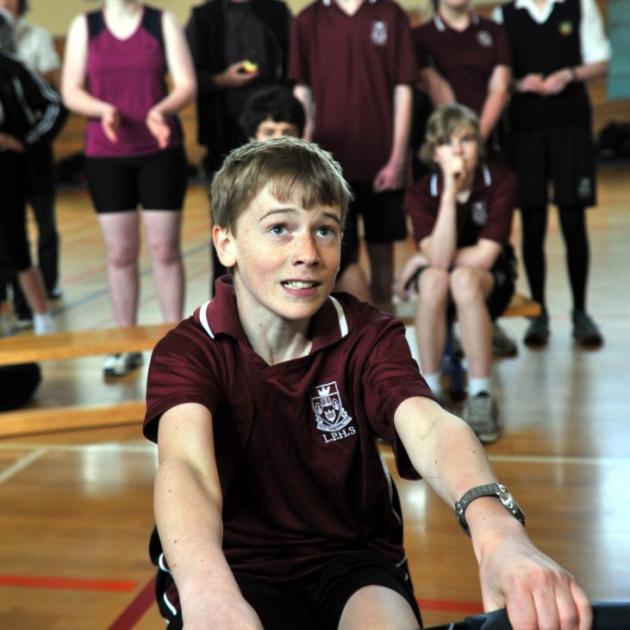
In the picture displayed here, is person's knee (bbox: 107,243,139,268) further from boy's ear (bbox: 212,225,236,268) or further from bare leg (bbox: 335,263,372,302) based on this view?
boy's ear (bbox: 212,225,236,268)

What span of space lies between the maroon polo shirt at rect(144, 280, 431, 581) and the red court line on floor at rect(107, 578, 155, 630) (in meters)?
0.87

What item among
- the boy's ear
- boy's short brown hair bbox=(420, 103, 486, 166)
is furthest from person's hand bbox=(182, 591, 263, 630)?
boy's short brown hair bbox=(420, 103, 486, 166)

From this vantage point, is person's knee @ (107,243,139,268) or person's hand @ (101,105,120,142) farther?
person's knee @ (107,243,139,268)

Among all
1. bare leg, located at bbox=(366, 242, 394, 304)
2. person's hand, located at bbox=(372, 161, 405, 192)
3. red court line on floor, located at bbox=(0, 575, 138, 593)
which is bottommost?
red court line on floor, located at bbox=(0, 575, 138, 593)

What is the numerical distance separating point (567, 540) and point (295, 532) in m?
1.38

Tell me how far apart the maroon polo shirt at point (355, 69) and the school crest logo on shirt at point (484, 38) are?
431 millimetres

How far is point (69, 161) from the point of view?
14.6m

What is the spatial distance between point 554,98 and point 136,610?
3.22 meters

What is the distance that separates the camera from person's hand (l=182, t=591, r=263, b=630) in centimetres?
118

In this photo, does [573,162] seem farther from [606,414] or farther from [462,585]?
[462,585]

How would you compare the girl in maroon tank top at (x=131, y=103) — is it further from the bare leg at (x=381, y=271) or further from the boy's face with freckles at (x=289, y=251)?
the boy's face with freckles at (x=289, y=251)

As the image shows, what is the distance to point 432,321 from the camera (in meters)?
3.82

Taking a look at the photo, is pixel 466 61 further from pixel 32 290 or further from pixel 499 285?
pixel 32 290

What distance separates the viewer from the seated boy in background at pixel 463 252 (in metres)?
3.78
